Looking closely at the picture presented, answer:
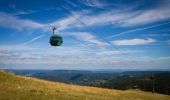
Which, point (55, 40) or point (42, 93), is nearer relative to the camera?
point (42, 93)

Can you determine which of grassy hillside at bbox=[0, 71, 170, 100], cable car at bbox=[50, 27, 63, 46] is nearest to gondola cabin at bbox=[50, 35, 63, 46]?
cable car at bbox=[50, 27, 63, 46]

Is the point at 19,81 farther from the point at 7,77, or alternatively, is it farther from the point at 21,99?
the point at 21,99

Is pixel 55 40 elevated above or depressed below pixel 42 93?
above

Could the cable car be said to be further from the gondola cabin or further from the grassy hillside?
the grassy hillside

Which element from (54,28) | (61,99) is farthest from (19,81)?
(61,99)

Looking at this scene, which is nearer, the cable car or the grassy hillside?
the grassy hillside

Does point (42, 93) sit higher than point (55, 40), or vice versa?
point (55, 40)

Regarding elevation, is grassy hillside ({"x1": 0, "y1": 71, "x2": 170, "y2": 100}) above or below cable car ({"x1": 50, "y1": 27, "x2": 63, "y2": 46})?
below

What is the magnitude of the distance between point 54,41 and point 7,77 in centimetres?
1416

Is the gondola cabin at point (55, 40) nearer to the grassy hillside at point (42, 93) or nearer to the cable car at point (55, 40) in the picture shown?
the cable car at point (55, 40)

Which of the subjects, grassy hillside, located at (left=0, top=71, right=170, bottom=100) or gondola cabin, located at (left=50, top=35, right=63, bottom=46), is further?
gondola cabin, located at (left=50, top=35, right=63, bottom=46)


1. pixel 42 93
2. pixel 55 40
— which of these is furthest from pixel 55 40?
pixel 42 93

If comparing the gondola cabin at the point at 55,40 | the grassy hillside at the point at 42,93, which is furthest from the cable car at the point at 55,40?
the grassy hillside at the point at 42,93

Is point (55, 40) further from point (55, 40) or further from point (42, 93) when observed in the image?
point (42, 93)
